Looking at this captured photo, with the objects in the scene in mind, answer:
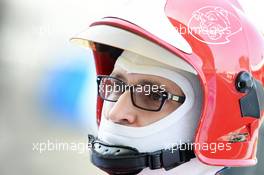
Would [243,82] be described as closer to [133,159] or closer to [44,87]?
[133,159]

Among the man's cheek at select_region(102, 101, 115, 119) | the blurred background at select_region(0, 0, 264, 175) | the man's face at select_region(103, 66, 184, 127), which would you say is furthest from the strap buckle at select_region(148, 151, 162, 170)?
the blurred background at select_region(0, 0, 264, 175)

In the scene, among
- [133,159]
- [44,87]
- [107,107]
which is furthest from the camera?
[44,87]

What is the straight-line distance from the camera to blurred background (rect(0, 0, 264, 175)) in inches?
149

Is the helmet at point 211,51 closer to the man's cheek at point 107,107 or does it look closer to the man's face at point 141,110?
the man's face at point 141,110

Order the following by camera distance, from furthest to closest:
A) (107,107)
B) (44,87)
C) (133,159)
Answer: (44,87)
(107,107)
(133,159)

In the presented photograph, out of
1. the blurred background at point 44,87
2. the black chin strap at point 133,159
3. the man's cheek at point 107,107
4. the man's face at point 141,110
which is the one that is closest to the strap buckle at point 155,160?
the black chin strap at point 133,159

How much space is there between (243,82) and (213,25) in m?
0.21

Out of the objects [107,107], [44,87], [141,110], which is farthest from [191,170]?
[44,87]

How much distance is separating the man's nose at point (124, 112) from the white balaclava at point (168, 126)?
0.02 meters

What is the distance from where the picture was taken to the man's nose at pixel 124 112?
1.55 meters

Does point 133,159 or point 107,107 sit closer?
point 133,159

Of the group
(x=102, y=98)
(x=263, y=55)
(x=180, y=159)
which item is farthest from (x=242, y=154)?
(x=102, y=98)

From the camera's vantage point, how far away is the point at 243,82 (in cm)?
154

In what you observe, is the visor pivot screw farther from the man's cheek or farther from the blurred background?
the blurred background
